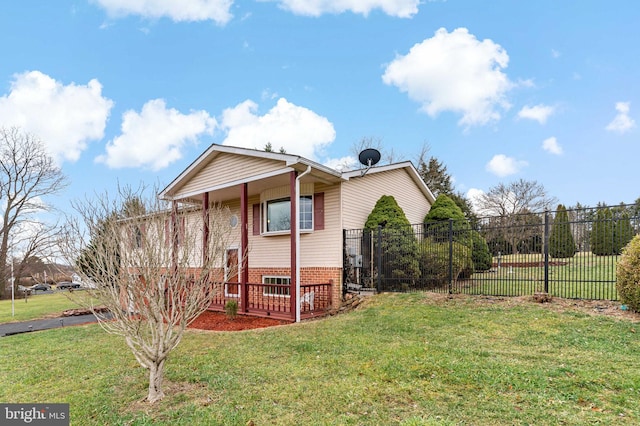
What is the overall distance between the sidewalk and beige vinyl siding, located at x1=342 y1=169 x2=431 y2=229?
371 inches

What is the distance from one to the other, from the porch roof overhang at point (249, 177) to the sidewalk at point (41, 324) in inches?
206

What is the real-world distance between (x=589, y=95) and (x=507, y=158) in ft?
46.0

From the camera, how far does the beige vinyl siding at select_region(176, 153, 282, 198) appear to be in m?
10.2

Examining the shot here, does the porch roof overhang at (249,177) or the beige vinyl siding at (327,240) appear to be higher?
the porch roof overhang at (249,177)

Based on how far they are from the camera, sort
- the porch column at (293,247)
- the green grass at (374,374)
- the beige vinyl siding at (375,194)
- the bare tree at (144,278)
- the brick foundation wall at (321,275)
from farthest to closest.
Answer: the beige vinyl siding at (375,194) → the brick foundation wall at (321,275) → the porch column at (293,247) → the bare tree at (144,278) → the green grass at (374,374)

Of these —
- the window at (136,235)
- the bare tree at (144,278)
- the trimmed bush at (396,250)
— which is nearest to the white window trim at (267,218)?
the trimmed bush at (396,250)

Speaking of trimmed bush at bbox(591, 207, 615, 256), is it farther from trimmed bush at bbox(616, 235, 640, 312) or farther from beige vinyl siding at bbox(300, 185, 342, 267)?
beige vinyl siding at bbox(300, 185, 342, 267)

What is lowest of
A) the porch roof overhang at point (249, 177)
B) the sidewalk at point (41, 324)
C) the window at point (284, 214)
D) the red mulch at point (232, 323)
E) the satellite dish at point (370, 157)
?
the sidewalk at point (41, 324)

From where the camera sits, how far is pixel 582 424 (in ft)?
9.46

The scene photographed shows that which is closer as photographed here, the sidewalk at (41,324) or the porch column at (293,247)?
the porch column at (293,247)

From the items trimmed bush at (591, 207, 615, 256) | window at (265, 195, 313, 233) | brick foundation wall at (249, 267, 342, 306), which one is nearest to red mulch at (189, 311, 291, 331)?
brick foundation wall at (249, 267, 342, 306)

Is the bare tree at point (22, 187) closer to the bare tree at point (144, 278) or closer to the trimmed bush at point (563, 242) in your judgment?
the bare tree at point (144, 278)

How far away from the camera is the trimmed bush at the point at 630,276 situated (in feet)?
20.0

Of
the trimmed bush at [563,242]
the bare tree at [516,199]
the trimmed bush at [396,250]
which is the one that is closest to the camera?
the trimmed bush at [563,242]
